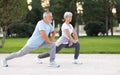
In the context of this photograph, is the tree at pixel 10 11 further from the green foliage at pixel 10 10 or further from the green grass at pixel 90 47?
the green grass at pixel 90 47

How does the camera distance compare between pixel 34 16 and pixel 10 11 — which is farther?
pixel 34 16

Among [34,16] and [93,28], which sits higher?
[34,16]

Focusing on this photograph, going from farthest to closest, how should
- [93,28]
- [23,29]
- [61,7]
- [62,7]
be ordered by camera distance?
[62,7]
[61,7]
[93,28]
[23,29]

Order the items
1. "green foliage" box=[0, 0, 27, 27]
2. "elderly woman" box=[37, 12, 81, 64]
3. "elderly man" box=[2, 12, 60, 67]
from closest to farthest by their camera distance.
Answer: "elderly man" box=[2, 12, 60, 67] < "elderly woman" box=[37, 12, 81, 64] < "green foliage" box=[0, 0, 27, 27]

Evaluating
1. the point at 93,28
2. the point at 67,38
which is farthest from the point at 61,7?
the point at 67,38

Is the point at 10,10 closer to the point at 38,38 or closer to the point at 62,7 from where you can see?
the point at 38,38

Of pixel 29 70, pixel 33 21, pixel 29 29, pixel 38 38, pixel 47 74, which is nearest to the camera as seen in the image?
pixel 47 74

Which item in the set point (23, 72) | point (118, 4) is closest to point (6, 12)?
point (23, 72)

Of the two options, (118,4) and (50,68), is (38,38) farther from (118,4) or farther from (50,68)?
(118,4)

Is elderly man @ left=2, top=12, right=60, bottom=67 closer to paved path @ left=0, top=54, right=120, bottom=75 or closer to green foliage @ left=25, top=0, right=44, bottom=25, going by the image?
paved path @ left=0, top=54, right=120, bottom=75

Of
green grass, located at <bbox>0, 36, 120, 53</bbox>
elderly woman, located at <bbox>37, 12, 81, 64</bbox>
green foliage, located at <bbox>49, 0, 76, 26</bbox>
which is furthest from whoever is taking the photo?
green foliage, located at <bbox>49, 0, 76, 26</bbox>

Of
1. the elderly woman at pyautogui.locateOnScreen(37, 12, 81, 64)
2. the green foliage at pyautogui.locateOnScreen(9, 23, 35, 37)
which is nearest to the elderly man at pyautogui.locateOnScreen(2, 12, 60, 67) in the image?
the elderly woman at pyautogui.locateOnScreen(37, 12, 81, 64)

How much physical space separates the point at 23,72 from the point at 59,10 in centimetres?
4410

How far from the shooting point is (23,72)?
10719 millimetres
